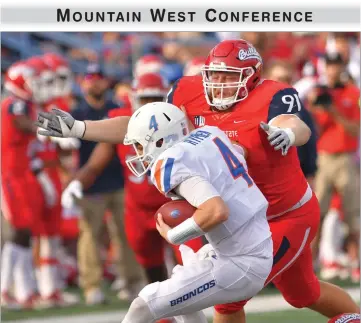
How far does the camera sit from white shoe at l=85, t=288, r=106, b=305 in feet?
28.9

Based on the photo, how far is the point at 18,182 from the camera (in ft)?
29.6

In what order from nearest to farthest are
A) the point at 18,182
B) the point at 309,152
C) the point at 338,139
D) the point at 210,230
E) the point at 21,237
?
the point at 210,230
the point at 309,152
the point at 21,237
the point at 18,182
the point at 338,139

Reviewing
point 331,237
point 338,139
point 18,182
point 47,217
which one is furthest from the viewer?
point 331,237

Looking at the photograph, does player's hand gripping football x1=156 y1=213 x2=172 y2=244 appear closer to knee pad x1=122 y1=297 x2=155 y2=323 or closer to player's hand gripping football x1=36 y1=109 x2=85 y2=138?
knee pad x1=122 y1=297 x2=155 y2=323

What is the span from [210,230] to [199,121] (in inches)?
34.6

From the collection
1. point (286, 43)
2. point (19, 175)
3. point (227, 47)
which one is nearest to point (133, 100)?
point (19, 175)

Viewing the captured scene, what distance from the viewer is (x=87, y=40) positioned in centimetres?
1371

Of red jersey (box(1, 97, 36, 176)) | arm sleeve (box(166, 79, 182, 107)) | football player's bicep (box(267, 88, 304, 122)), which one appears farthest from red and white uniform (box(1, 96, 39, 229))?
football player's bicep (box(267, 88, 304, 122))

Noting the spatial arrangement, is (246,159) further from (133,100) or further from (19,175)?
(19,175)

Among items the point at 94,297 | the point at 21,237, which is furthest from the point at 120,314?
the point at 21,237

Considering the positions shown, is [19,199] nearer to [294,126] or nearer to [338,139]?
[338,139]

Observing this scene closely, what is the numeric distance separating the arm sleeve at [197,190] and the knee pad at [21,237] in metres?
4.08

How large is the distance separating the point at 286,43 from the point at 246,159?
7.73 meters

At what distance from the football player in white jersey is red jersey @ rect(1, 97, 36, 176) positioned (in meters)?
3.98
